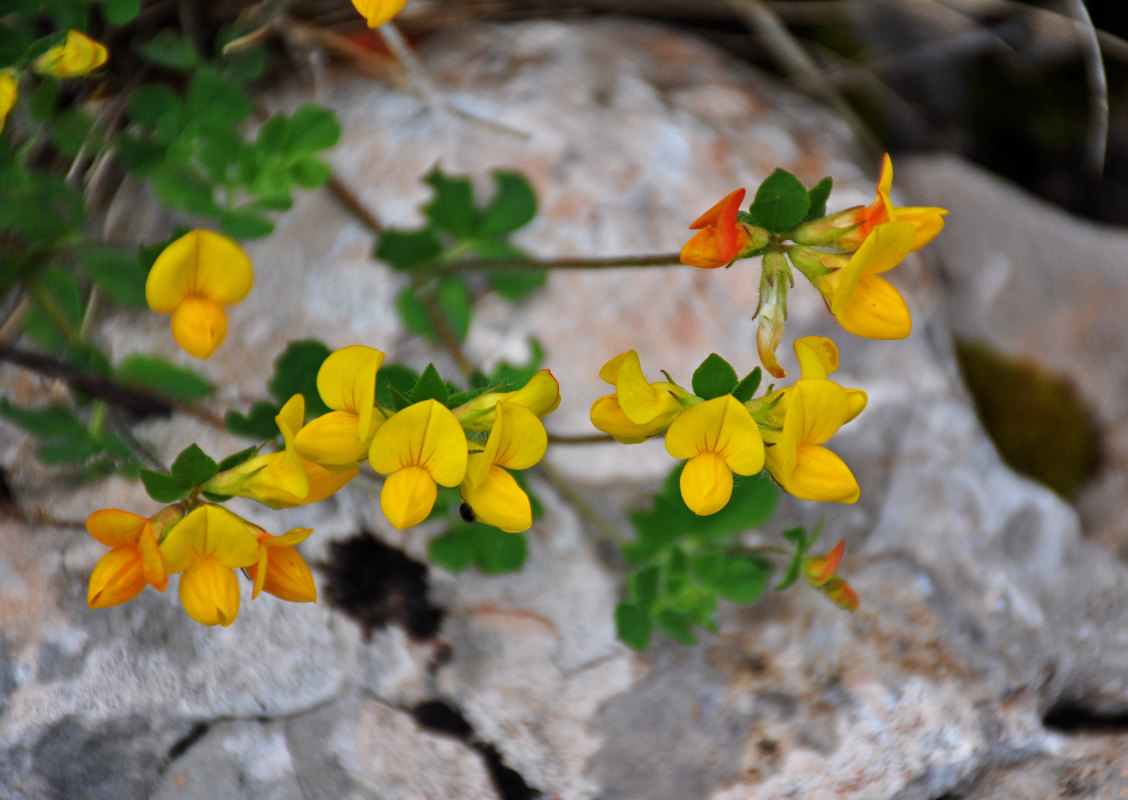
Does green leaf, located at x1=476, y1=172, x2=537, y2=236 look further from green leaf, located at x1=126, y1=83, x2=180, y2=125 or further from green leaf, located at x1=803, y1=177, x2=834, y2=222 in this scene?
green leaf, located at x1=803, y1=177, x2=834, y2=222

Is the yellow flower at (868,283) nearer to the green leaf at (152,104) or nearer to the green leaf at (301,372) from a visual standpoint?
the green leaf at (301,372)

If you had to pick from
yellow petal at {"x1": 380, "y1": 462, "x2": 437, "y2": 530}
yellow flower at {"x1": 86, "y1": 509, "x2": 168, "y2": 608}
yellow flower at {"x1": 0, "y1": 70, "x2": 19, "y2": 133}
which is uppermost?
yellow flower at {"x1": 0, "y1": 70, "x2": 19, "y2": 133}

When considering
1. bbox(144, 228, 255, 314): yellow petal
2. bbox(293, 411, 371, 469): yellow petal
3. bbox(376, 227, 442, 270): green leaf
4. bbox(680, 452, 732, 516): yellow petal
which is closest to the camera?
bbox(293, 411, 371, 469): yellow petal

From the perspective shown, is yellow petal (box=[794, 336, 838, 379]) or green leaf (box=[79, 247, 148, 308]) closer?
yellow petal (box=[794, 336, 838, 379])

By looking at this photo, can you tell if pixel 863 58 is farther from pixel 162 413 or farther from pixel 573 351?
pixel 162 413

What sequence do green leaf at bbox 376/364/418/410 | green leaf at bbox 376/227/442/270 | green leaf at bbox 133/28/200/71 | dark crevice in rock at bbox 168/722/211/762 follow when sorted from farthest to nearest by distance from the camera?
1. green leaf at bbox 376/227/442/270
2. green leaf at bbox 133/28/200/71
3. dark crevice in rock at bbox 168/722/211/762
4. green leaf at bbox 376/364/418/410

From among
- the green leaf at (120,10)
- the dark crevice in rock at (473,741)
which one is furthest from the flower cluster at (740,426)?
the green leaf at (120,10)

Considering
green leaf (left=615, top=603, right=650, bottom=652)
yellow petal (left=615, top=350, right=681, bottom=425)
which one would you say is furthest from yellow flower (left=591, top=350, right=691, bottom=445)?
green leaf (left=615, top=603, right=650, bottom=652)
